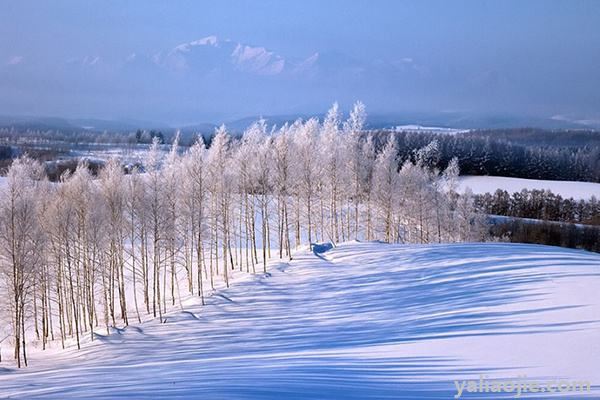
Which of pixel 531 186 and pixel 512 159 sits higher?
pixel 512 159

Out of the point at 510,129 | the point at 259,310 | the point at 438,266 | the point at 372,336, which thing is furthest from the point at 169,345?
the point at 510,129

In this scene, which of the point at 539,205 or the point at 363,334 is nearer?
the point at 363,334

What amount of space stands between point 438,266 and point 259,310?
921cm

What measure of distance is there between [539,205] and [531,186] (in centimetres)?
738

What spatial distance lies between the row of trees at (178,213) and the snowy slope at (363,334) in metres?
4.30

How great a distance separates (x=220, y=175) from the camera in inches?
1206

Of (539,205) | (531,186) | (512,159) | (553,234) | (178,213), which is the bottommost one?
(553,234)

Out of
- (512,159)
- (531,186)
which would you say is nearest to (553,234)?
(531,186)

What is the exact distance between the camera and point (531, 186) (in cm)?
7594

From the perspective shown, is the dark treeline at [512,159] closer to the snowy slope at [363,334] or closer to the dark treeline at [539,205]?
the dark treeline at [539,205]

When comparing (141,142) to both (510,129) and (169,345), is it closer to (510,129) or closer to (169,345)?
(510,129)

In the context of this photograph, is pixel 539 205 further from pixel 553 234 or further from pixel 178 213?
pixel 178 213

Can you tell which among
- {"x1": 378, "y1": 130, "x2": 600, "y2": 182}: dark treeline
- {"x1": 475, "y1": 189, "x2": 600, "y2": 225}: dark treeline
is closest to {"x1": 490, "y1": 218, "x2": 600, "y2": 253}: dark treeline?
{"x1": 475, "y1": 189, "x2": 600, "y2": 225}: dark treeline

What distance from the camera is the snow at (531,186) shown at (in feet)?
236
